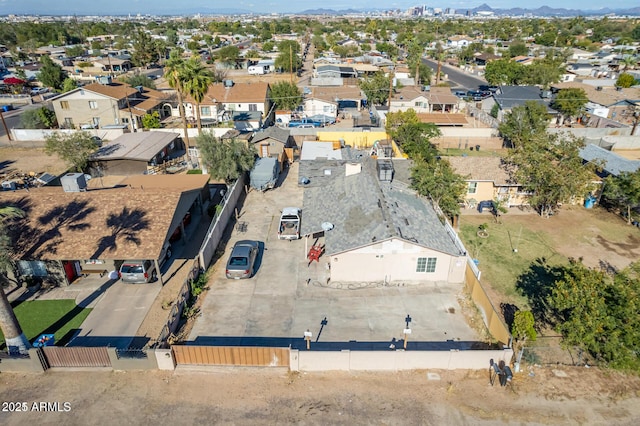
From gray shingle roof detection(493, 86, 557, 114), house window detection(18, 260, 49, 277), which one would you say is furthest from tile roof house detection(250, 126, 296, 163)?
gray shingle roof detection(493, 86, 557, 114)

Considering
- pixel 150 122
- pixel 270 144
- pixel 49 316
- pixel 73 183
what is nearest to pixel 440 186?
pixel 270 144

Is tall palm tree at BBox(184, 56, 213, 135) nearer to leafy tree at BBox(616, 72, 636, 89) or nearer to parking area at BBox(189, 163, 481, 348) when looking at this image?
parking area at BBox(189, 163, 481, 348)

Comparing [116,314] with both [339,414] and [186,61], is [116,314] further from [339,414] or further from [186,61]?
[186,61]

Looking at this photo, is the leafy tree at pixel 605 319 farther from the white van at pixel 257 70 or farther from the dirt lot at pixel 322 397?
the white van at pixel 257 70

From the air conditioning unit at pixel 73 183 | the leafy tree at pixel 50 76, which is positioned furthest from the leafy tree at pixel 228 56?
the air conditioning unit at pixel 73 183

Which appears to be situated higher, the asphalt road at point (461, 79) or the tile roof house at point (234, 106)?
the tile roof house at point (234, 106)

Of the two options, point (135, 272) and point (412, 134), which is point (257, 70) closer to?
point (412, 134)
